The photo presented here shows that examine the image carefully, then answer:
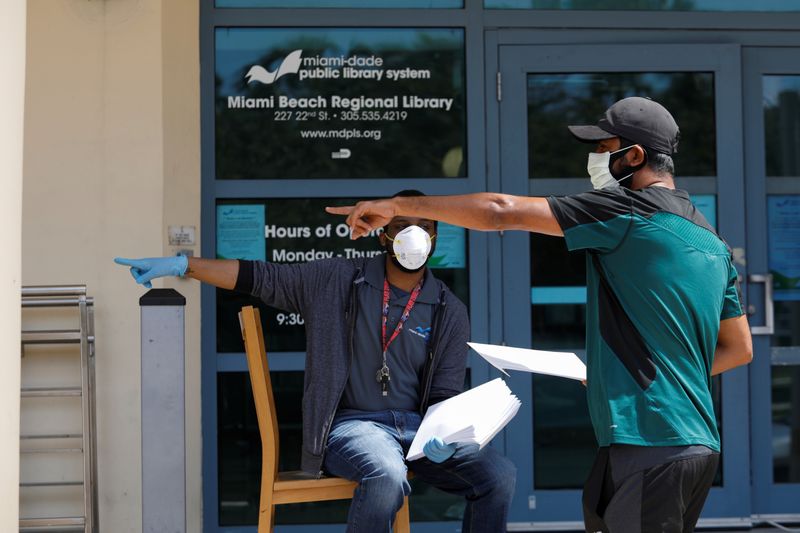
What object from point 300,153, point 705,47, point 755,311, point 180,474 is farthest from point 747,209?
point 180,474

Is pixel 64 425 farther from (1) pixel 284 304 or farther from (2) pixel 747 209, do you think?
(2) pixel 747 209

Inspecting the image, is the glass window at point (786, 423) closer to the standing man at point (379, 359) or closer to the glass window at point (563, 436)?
the glass window at point (563, 436)

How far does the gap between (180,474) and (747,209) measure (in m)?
3.20

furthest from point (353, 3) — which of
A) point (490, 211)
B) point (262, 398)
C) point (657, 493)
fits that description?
point (657, 493)

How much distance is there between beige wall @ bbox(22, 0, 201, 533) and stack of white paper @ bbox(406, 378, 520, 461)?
5.67ft

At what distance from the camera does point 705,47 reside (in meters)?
4.91

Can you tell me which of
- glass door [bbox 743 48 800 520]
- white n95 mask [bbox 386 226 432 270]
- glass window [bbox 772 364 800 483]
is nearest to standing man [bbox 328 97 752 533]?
white n95 mask [bbox 386 226 432 270]

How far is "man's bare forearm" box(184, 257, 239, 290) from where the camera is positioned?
3451mm

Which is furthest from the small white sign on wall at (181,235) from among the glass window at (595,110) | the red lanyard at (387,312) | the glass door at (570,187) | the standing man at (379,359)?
the glass window at (595,110)

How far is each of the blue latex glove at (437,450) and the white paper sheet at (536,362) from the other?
0.34 meters

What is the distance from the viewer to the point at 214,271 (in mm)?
3488

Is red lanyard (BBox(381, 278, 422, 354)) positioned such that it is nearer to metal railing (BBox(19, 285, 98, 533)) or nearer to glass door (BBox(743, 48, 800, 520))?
metal railing (BBox(19, 285, 98, 533))

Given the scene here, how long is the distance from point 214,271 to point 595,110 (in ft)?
7.65

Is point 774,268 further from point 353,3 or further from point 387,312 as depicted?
point 353,3
